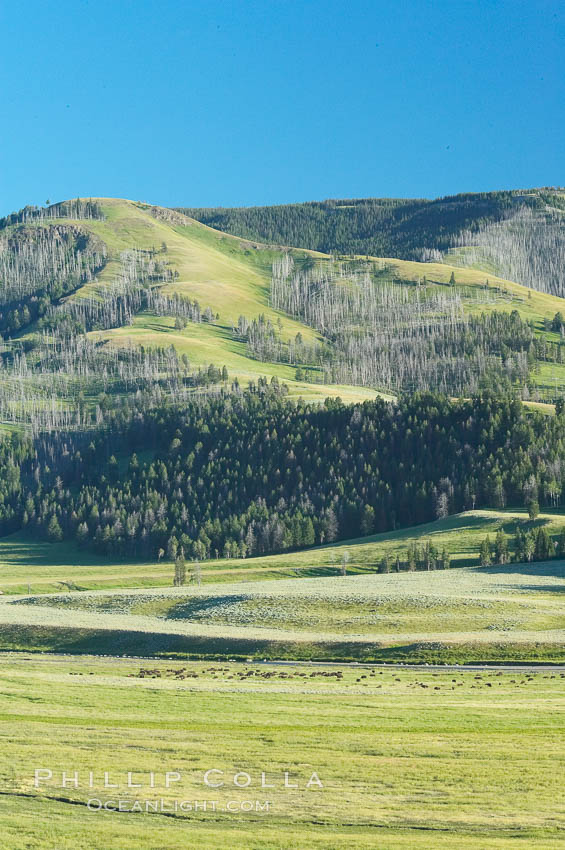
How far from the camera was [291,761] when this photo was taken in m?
43.8

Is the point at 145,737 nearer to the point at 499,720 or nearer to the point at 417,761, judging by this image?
the point at 417,761

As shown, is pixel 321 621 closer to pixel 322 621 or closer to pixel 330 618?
pixel 322 621

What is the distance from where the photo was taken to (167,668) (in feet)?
276

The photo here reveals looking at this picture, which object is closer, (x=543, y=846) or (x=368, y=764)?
(x=543, y=846)

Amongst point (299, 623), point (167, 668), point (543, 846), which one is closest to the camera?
point (543, 846)

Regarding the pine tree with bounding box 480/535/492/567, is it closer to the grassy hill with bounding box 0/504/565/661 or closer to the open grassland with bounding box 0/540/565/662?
the grassy hill with bounding box 0/504/565/661

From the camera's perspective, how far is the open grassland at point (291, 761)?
A: 3434 cm

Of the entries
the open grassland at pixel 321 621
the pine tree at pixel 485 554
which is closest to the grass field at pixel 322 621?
the open grassland at pixel 321 621

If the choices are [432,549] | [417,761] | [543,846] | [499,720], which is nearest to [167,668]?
[499,720]

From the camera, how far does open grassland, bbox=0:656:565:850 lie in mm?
34344

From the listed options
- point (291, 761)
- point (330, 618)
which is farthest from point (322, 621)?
point (291, 761)

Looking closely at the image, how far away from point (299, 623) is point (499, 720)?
186 ft

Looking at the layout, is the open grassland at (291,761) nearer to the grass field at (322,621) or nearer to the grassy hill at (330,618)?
the grass field at (322,621)

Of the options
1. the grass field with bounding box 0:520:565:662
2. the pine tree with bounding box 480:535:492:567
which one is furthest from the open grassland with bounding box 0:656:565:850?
the pine tree with bounding box 480:535:492:567
